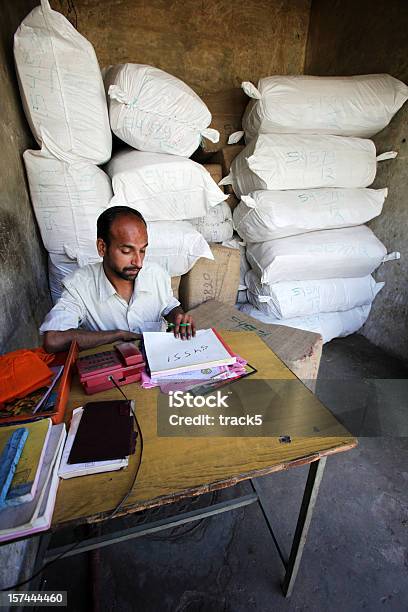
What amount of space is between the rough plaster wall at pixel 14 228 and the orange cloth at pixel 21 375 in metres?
0.38

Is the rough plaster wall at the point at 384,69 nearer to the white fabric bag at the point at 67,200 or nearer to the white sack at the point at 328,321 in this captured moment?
the white sack at the point at 328,321

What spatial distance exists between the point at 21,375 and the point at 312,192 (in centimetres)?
179

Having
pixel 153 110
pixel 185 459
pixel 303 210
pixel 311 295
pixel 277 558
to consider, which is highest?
pixel 153 110

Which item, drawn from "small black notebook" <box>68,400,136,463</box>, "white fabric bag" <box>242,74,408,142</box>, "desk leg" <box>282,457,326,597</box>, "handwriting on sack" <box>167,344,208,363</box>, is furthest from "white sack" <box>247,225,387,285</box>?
"small black notebook" <box>68,400,136,463</box>

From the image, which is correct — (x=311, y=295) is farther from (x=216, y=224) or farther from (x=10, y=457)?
(x=10, y=457)

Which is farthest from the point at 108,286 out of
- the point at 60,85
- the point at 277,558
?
the point at 277,558

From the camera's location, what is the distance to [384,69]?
1.89 meters

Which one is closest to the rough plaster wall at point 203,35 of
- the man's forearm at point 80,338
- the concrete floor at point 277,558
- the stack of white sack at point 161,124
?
the stack of white sack at point 161,124

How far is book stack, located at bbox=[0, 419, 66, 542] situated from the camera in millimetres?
421

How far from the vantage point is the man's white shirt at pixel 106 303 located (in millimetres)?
1133

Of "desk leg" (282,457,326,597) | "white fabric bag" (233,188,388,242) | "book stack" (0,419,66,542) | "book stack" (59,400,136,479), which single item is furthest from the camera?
"white fabric bag" (233,188,388,242)

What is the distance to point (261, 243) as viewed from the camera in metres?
1.98

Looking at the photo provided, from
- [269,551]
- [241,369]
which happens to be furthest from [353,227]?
[269,551]

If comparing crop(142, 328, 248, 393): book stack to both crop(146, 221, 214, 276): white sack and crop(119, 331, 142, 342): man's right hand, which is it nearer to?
crop(119, 331, 142, 342): man's right hand
